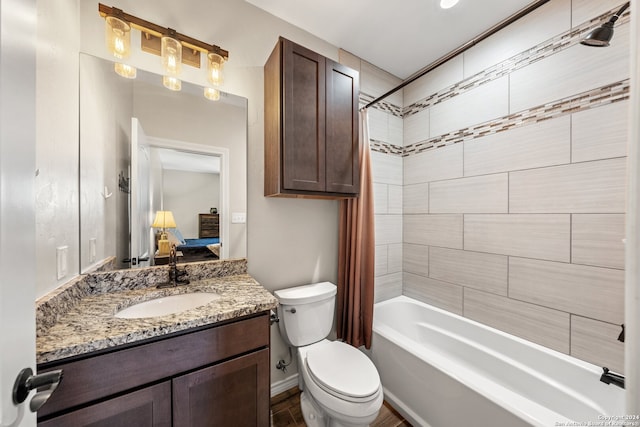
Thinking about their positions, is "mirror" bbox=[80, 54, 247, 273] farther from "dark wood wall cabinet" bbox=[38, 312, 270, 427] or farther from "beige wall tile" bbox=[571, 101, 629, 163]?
"beige wall tile" bbox=[571, 101, 629, 163]

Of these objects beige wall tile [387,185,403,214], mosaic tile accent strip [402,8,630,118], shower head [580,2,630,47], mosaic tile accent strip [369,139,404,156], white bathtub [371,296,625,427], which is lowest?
white bathtub [371,296,625,427]

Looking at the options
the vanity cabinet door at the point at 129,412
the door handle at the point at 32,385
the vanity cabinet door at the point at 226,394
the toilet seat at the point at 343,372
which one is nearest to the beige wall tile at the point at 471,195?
the toilet seat at the point at 343,372

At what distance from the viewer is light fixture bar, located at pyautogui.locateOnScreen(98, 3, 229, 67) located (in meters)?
1.11

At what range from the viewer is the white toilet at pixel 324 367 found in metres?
1.11

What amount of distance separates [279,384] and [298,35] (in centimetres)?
262

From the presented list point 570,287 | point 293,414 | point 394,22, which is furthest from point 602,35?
point 293,414

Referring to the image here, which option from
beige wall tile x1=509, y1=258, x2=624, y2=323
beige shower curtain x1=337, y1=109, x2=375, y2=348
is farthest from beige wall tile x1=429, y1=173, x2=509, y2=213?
beige shower curtain x1=337, y1=109, x2=375, y2=348

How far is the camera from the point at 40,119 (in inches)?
31.1

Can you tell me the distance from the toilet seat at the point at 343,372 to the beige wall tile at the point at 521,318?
1047mm

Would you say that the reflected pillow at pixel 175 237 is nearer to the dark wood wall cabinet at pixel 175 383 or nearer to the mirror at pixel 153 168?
the mirror at pixel 153 168

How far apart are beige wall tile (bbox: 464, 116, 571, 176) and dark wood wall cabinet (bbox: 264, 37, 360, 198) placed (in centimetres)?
97

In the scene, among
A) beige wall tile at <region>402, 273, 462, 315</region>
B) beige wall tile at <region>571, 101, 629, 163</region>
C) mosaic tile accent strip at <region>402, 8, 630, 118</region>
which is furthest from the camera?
beige wall tile at <region>402, 273, 462, 315</region>

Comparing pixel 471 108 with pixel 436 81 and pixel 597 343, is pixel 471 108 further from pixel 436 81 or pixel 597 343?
pixel 597 343

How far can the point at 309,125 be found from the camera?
4.74ft
